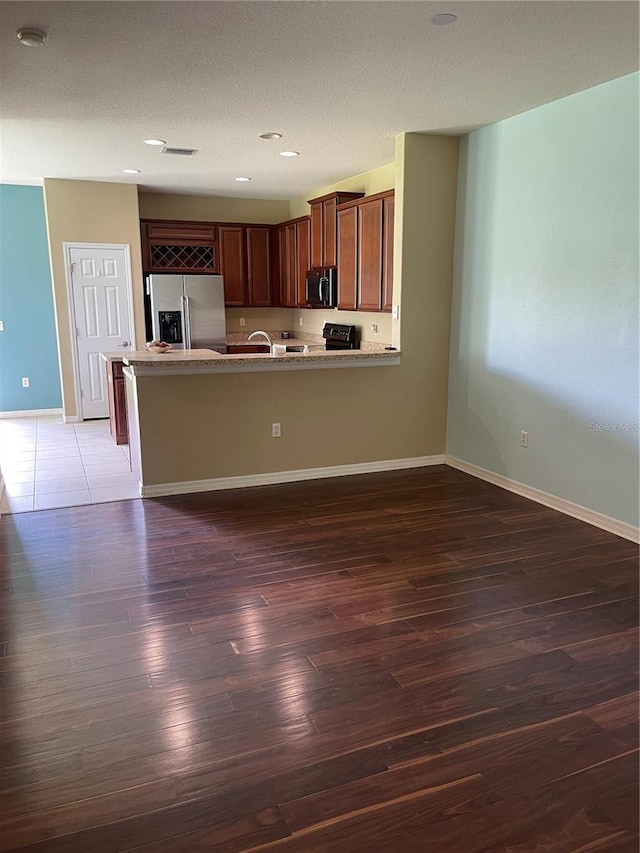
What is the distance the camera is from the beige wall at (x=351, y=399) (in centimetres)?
448

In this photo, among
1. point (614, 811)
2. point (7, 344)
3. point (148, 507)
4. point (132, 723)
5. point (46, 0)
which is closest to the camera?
point (614, 811)

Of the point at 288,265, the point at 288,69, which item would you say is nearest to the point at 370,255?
the point at 288,265

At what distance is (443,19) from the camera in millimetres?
2646

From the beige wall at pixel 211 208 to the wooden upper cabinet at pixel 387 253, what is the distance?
3.06m

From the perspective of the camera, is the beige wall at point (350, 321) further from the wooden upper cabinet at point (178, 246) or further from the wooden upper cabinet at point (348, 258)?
the wooden upper cabinet at point (178, 246)

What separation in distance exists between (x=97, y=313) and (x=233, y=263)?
1.79 m

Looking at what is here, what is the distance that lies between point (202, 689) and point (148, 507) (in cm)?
218

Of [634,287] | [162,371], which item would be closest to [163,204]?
[162,371]

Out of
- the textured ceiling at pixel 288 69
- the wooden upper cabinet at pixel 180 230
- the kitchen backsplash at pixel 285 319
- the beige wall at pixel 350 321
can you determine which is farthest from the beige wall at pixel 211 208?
the textured ceiling at pixel 288 69

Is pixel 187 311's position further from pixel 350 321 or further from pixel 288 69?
pixel 288 69

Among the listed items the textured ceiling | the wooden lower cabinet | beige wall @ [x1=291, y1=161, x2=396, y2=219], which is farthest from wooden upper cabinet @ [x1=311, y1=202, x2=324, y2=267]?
the wooden lower cabinet

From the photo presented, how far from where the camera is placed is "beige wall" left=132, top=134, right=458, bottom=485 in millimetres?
4480

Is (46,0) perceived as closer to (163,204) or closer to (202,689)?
(202,689)

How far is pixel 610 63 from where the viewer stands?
10.5ft
